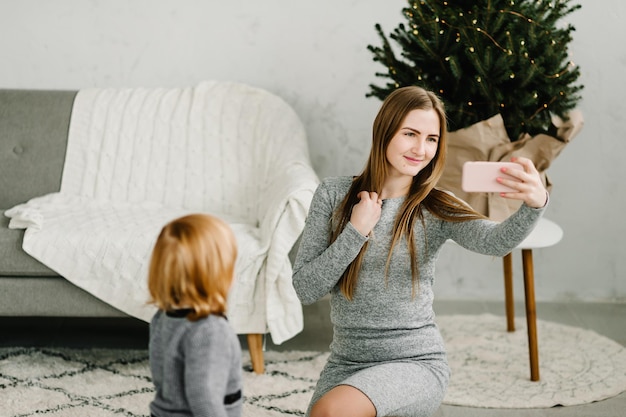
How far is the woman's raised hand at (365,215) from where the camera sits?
1.58 metres

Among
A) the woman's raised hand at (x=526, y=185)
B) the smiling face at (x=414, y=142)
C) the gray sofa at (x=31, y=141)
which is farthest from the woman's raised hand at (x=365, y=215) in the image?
the gray sofa at (x=31, y=141)

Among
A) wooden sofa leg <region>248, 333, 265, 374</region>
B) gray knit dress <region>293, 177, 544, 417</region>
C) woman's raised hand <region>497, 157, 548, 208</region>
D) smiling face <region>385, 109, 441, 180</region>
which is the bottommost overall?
wooden sofa leg <region>248, 333, 265, 374</region>

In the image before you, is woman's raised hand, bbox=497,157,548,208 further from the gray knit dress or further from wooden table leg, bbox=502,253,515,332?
wooden table leg, bbox=502,253,515,332

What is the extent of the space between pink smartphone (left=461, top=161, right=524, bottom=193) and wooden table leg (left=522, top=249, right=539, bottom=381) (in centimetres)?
89

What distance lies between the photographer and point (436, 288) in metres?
3.30

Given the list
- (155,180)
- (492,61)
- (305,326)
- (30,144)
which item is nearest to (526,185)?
(492,61)

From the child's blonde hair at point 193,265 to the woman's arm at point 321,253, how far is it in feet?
1.49

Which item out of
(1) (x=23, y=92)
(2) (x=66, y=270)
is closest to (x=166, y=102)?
(1) (x=23, y=92)

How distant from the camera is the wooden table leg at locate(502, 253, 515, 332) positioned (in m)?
2.74

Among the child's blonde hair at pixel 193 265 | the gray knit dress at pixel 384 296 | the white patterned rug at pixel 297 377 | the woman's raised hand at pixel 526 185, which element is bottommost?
the white patterned rug at pixel 297 377

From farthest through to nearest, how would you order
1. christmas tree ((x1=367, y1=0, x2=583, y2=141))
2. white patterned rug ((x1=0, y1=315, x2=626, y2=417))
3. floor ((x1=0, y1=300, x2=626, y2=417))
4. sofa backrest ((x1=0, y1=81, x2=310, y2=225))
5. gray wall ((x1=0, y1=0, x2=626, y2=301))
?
gray wall ((x1=0, y1=0, x2=626, y2=301)) → sofa backrest ((x1=0, y1=81, x2=310, y2=225)) → floor ((x1=0, y1=300, x2=626, y2=417)) → christmas tree ((x1=367, y1=0, x2=583, y2=141)) → white patterned rug ((x1=0, y1=315, x2=626, y2=417))

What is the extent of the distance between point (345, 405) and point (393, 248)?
0.34 m

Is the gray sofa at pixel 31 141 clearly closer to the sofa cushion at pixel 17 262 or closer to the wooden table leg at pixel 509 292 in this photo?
the sofa cushion at pixel 17 262

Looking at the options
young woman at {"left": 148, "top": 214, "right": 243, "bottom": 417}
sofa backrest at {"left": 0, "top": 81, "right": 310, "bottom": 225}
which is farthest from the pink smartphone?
sofa backrest at {"left": 0, "top": 81, "right": 310, "bottom": 225}
